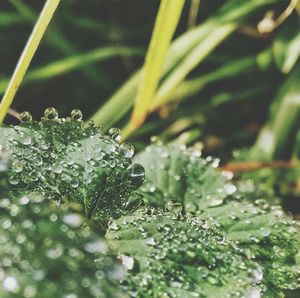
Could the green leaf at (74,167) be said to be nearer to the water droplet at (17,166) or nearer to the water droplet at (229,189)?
the water droplet at (17,166)

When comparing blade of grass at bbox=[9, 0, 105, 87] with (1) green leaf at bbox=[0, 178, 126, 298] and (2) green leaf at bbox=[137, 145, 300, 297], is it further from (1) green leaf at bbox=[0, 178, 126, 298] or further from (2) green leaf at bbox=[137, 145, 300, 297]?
A: (1) green leaf at bbox=[0, 178, 126, 298]

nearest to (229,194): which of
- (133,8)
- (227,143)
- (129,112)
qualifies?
(129,112)

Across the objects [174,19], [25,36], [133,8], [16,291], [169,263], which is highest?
[133,8]

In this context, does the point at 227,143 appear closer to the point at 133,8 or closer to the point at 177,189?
the point at 133,8

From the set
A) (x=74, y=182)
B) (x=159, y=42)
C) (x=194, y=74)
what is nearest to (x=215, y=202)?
(x=74, y=182)

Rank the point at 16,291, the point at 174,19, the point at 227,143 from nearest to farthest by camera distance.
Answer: the point at 16,291, the point at 174,19, the point at 227,143

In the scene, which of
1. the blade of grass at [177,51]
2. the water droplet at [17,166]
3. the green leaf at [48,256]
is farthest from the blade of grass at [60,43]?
the green leaf at [48,256]

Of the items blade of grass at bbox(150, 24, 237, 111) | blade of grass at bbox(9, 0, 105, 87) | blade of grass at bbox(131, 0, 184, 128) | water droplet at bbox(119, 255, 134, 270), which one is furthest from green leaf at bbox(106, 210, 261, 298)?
blade of grass at bbox(9, 0, 105, 87)
